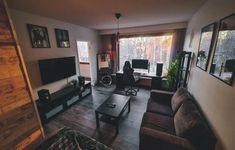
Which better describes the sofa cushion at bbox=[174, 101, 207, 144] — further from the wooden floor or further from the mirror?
the mirror

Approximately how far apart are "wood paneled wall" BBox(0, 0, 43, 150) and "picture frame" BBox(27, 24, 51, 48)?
1.14 m

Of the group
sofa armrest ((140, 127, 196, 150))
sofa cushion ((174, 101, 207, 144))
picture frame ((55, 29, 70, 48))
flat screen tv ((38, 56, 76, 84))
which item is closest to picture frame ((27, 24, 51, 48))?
picture frame ((55, 29, 70, 48))

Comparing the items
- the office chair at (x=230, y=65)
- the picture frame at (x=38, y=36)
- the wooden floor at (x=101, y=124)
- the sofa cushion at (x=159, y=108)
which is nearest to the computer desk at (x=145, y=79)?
the wooden floor at (x=101, y=124)

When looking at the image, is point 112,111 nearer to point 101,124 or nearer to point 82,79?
point 101,124

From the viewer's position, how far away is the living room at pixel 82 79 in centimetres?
134

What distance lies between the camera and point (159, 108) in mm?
2145

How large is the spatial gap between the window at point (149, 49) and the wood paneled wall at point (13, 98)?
3.85m

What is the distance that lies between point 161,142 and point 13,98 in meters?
2.18

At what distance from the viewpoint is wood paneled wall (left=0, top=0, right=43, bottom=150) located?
141 cm

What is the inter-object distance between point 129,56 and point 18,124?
4218 millimetres

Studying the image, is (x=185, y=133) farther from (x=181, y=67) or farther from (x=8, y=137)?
(x=8, y=137)

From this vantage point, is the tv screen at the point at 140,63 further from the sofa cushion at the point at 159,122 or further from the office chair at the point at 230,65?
the office chair at the point at 230,65

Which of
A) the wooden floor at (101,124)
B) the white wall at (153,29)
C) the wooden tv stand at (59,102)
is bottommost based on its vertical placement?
the wooden floor at (101,124)

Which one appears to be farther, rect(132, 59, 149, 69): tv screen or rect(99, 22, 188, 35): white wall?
rect(132, 59, 149, 69): tv screen
